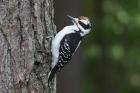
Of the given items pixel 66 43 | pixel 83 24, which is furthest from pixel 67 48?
pixel 83 24

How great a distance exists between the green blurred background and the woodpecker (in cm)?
506

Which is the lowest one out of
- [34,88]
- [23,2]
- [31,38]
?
[34,88]

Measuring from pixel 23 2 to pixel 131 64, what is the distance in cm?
886

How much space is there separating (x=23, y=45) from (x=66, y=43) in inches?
64.8

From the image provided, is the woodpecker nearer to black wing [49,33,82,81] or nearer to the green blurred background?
black wing [49,33,82,81]

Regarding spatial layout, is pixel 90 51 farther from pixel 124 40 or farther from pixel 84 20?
pixel 84 20

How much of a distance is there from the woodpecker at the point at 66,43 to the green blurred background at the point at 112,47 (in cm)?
506

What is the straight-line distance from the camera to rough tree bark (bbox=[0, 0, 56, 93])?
19.4ft

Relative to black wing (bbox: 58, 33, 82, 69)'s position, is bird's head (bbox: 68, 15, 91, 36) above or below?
above

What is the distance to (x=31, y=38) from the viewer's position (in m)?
6.14

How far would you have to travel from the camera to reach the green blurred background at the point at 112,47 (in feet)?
45.0

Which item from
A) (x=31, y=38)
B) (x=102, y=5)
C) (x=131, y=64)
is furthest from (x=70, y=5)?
(x=31, y=38)

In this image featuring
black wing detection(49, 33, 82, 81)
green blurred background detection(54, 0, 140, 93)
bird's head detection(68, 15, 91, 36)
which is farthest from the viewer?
green blurred background detection(54, 0, 140, 93)

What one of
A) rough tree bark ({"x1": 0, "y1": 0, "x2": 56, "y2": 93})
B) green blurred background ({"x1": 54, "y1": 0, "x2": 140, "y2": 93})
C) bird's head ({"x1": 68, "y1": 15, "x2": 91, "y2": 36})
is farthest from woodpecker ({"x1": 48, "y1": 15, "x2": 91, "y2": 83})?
green blurred background ({"x1": 54, "y1": 0, "x2": 140, "y2": 93})
